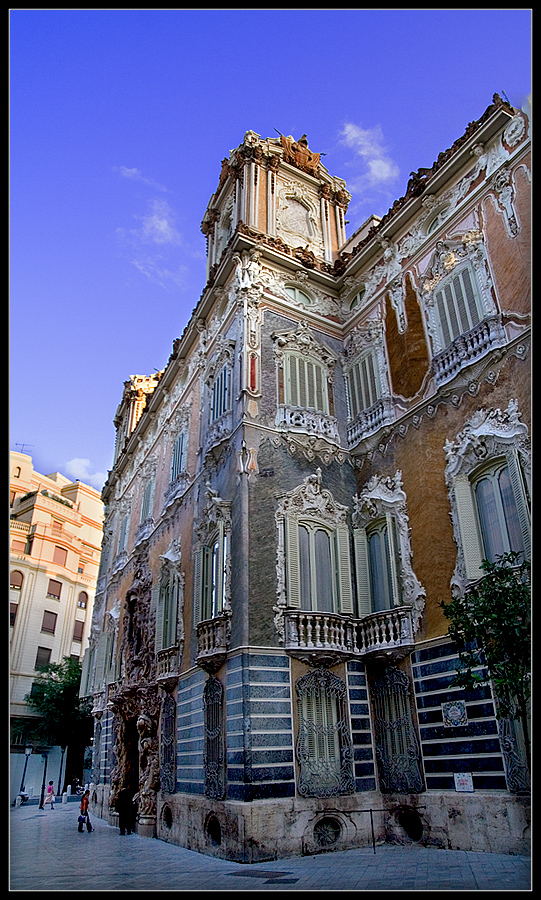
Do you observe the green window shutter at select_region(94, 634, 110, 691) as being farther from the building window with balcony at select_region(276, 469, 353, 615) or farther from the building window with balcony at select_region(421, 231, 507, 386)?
the building window with balcony at select_region(421, 231, 507, 386)

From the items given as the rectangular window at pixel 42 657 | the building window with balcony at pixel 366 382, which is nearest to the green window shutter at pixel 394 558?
the building window with balcony at pixel 366 382

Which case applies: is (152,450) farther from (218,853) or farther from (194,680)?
(218,853)

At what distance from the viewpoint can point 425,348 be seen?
17453mm

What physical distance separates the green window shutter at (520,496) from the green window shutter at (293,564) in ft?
18.7

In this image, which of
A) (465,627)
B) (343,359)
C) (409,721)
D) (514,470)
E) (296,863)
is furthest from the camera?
(343,359)

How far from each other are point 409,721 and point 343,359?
11.7 metres

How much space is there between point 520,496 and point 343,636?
5755 millimetres

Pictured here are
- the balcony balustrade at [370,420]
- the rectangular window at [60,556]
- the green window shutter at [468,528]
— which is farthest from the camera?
the rectangular window at [60,556]

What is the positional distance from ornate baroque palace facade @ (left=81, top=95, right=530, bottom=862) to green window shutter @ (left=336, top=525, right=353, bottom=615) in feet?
0.28

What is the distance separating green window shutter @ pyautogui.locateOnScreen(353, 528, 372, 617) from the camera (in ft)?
54.2

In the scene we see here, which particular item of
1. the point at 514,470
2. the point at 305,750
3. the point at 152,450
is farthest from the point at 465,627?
the point at 152,450

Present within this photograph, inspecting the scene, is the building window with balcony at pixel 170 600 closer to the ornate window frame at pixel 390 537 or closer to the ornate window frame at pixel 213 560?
the ornate window frame at pixel 213 560

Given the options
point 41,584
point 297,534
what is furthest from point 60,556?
point 297,534

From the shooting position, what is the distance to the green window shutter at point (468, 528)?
13.8 m
